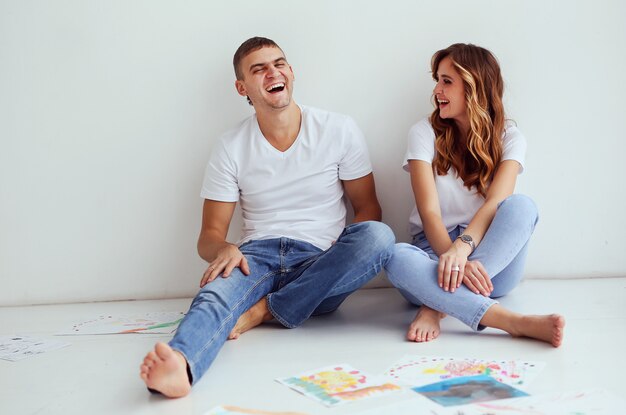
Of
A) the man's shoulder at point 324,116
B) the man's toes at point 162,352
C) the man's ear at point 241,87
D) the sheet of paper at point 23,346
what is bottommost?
the sheet of paper at point 23,346

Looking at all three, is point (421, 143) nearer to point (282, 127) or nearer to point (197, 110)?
point (282, 127)

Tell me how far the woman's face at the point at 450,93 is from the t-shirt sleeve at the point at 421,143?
72 mm

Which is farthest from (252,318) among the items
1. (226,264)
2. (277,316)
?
(226,264)

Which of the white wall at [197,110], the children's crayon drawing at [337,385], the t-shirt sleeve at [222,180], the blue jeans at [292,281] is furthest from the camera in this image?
the white wall at [197,110]

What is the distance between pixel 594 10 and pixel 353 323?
4.78ft

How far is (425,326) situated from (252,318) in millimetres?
510

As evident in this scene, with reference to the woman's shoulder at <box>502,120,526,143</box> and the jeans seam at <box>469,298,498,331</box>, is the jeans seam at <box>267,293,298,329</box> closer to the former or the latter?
the jeans seam at <box>469,298,498,331</box>

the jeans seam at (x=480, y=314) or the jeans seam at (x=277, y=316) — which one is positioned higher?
the jeans seam at (x=480, y=314)

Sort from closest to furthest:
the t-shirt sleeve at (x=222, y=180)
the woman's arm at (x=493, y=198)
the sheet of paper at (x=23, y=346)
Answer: the sheet of paper at (x=23, y=346), the woman's arm at (x=493, y=198), the t-shirt sleeve at (x=222, y=180)

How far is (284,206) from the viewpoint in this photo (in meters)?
2.32

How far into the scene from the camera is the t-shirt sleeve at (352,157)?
2.36 meters

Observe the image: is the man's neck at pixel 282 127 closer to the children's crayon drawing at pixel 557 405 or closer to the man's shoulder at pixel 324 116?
the man's shoulder at pixel 324 116

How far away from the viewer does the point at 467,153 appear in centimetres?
231

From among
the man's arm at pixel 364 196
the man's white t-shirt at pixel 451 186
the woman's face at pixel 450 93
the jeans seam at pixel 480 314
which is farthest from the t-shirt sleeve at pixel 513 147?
the jeans seam at pixel 480 314
